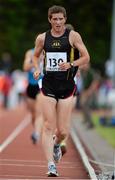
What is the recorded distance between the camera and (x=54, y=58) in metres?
11.1

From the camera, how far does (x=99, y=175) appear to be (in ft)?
34.5

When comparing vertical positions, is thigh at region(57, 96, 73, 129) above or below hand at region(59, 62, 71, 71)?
below

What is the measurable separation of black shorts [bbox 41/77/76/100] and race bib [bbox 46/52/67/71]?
159mm

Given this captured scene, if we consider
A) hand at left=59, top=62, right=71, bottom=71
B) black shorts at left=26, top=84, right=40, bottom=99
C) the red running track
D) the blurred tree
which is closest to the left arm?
hand at left=59, top=62, right=71, bottom=71

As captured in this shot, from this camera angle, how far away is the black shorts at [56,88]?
1118 centimetres

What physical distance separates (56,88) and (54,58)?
0.40 m

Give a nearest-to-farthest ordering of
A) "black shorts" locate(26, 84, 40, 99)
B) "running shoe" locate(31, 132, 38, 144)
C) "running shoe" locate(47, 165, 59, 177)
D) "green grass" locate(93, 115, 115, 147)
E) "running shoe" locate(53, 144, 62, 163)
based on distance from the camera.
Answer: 1. "running shoe" locate(47, 165, 59, 177)
2. "running shoe" locate(53, 144, 62, 163)
3. "black shorts" locate(26, 84, 40, 99)
4. "running shoe" locate(31, 132, 38, 144)
5. "green grass" locate(93, 115, 115, 147)

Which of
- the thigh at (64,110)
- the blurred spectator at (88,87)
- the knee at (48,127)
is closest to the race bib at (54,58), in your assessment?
the thigh at (64,110)

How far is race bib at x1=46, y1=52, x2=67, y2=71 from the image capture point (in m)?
11.1

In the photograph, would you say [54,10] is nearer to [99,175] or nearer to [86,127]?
[99,175]

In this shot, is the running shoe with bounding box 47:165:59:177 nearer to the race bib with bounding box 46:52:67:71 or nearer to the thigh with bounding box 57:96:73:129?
the thigh with bounding box 57:96:73:129

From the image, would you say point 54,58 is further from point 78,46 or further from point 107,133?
point 107,133

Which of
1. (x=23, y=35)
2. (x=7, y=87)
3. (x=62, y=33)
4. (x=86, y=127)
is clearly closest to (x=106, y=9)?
(x=7, y=87)

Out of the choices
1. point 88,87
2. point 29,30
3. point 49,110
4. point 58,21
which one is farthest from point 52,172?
point 29,30
